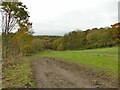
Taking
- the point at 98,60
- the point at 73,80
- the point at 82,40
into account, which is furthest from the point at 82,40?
the point at 73,80

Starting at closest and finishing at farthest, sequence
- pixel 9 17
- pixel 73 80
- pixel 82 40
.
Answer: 1. pixel 73 80
2. pixel 9 17
3. pixel 82 40

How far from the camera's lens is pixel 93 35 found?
71.9 meters

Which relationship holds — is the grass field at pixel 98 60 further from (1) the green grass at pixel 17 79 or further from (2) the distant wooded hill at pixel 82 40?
(2) the distant wooded hill at pixel 82 40

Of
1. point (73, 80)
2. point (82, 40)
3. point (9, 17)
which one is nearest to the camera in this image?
point (73, 80)

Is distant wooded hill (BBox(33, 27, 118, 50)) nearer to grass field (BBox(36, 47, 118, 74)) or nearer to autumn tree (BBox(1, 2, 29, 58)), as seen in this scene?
grass field (BBox(36, 47, 118, 74))

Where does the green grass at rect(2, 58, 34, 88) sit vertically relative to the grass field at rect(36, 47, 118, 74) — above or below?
above

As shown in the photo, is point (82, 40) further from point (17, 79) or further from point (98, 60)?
point (17, 79)

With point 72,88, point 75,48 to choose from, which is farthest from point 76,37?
point 72,88

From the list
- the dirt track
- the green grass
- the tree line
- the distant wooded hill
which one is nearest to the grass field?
the dirt track

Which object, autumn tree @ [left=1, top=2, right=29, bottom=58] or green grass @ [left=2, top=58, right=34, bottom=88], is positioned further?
autumn tree @ [left=1, top=2, right=29, bottom=58]

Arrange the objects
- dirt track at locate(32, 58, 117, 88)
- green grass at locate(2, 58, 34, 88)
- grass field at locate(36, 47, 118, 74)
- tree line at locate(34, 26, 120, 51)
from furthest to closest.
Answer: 1. tree line at locate(34, 26, 120, 51)
2. grass field at locate(36, 47, 118, 74)
3. green grass at locate(2, 58, 34, 88)
4. dirt track at locate(32, 58, 117, 88)

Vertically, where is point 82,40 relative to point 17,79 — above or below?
above

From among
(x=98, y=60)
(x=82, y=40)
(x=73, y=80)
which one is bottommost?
(x=98, y=60)

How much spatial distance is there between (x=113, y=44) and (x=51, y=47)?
27662mm
